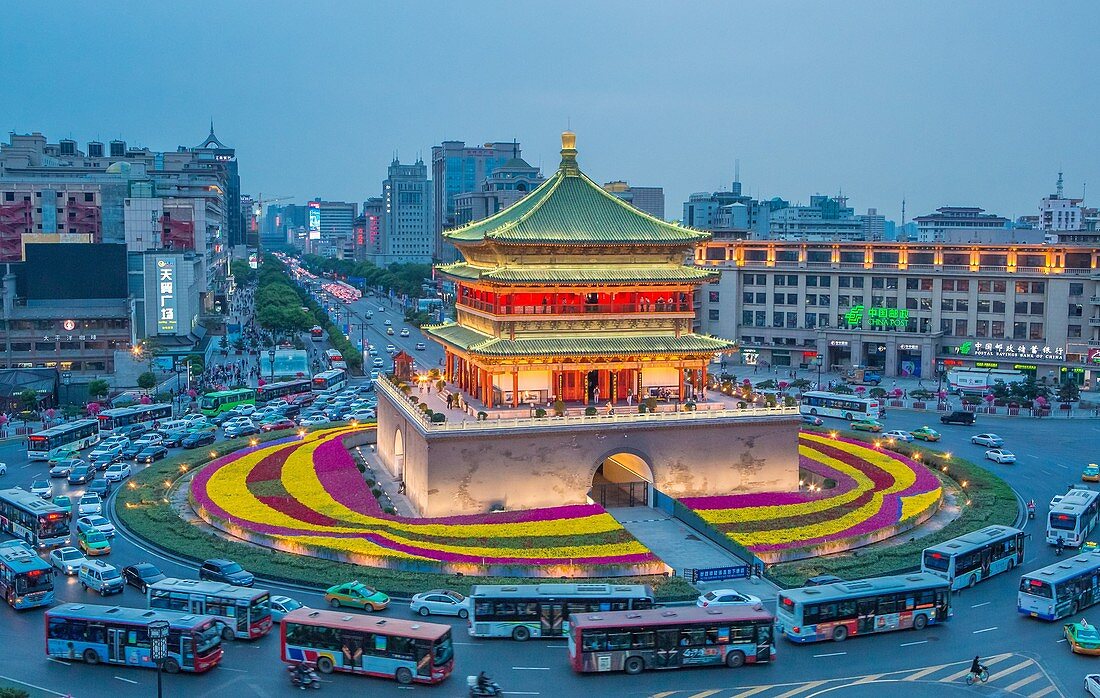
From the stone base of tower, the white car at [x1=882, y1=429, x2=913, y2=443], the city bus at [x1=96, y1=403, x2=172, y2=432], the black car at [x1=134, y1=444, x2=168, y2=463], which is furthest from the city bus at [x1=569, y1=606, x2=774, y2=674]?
the city bus at [x1=96, y1=403, x2=172, y2=432]

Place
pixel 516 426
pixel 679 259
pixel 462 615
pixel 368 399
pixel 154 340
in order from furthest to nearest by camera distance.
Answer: pixel 154 340 < pixel 368 399 < pixel 679 259 < pixel 516 426 < pixel 462 615

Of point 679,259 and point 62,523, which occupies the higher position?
point 679,259

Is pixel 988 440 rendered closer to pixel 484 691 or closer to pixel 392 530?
pixel 392 530

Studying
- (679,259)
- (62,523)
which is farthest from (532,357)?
(62,523)

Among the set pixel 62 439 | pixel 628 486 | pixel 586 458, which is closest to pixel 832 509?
pixel 628 486

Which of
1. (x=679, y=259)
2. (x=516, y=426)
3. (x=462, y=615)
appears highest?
(x=679, y=259)

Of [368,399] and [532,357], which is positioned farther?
[368,399]

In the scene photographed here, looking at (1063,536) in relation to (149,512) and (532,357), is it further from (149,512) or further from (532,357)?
(149,512)
